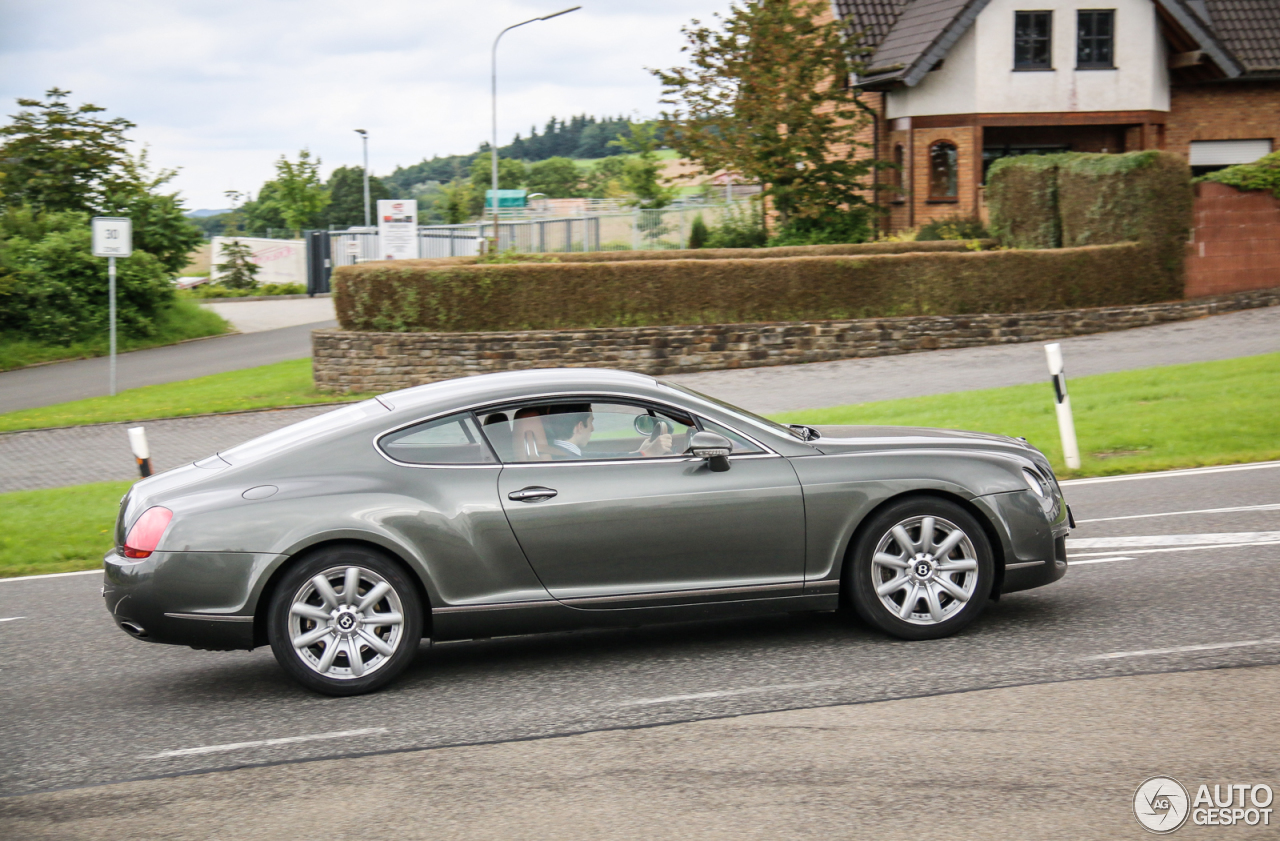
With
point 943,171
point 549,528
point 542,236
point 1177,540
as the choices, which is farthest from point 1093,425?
point 542,236

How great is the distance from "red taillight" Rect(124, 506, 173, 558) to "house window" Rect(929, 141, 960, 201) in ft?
98.2

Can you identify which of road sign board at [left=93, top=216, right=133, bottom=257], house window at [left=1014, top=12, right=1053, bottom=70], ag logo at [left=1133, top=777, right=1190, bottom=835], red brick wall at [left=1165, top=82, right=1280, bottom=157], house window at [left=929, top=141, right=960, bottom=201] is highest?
house window at [left=1014, top=12, right=1053, bottom=70]

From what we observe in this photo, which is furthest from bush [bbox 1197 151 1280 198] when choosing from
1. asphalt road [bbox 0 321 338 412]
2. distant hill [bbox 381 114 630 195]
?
distant hill [bbox 381 114 630 195]

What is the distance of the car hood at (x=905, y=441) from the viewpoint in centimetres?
631

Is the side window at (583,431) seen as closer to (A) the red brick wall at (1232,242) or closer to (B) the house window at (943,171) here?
(A) the red brick wall at (1232,242)

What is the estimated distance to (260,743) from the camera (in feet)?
17.3

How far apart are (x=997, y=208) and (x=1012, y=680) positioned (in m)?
22.6

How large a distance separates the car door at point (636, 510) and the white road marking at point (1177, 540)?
313cm

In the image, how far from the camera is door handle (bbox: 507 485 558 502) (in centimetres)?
589

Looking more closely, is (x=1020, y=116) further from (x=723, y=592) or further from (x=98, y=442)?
(x=723, y=592)

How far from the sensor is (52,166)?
111ft

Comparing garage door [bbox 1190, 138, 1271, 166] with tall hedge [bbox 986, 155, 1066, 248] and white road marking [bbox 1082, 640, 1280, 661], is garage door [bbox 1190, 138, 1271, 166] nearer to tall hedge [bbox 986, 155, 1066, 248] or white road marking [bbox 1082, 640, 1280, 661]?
tall hedge [bbox 986, 155, 1066, 248]

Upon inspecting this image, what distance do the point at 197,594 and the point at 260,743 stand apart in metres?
0.81

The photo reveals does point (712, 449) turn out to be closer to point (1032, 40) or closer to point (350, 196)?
point (1032, 40)
